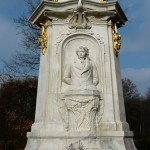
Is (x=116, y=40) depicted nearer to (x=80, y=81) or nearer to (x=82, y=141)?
(x=80, y=81)

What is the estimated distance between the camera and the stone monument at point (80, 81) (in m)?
7.53

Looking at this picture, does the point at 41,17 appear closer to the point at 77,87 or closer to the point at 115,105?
the point at 77,87

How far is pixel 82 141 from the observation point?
7402 mm

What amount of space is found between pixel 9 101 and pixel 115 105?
18515mm

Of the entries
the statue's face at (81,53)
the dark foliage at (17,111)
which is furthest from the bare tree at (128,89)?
the statue's face at (81,53)

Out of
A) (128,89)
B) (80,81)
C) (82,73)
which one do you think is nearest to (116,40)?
(82,73)

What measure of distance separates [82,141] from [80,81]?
154 cm

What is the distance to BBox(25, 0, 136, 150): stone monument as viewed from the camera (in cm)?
753

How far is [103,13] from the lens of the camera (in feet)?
27.5

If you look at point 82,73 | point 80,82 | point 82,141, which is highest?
point 82,73

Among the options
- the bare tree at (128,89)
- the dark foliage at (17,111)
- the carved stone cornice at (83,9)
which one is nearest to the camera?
the carved stone cornice at (83,9)

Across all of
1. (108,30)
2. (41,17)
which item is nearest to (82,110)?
(108,30)

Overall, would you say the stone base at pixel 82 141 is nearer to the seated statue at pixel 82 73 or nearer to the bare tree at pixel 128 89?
the seated statue at pixel 82 73

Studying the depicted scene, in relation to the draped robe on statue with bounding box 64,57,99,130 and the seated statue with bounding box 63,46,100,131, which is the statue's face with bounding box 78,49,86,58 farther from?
the draped robe on statue with bounding box 64,57,99,130
